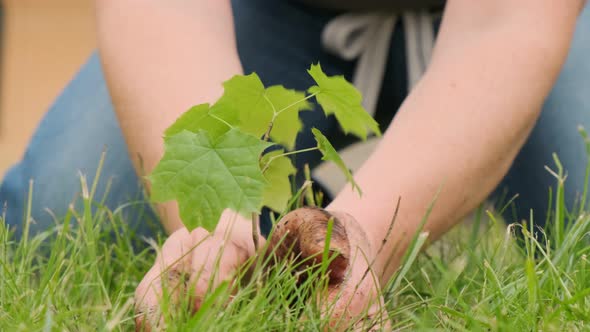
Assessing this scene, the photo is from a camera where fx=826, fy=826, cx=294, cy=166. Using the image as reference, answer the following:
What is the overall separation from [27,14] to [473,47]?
440 cm

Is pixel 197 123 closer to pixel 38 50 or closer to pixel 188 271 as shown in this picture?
pixel 188 271

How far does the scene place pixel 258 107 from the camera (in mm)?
700

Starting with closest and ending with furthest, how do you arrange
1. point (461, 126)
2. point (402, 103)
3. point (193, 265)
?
point (193, 265) < point (461, 126) < point (402, 103)

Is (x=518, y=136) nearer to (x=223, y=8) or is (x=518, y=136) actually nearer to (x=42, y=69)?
(x=223, y=8)

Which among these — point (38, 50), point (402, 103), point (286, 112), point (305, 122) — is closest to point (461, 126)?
point (402, 103)

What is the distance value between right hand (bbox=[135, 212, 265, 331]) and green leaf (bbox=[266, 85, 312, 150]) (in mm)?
82

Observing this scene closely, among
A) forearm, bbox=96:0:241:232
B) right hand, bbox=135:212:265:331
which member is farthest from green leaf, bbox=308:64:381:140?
forearm, bbox=96:0:241:232

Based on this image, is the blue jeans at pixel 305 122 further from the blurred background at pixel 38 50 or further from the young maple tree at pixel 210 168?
the blurred background at pixel 38 50

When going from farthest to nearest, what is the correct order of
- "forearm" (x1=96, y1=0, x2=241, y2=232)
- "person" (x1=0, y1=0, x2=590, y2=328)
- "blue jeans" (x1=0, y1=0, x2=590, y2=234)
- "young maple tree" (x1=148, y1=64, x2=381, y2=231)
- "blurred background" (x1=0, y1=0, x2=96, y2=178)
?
"blurred background" (x1=0, y1=0, x2=96, y2=178) < "blue jeans" (x1=0, y1=0, x2=590, y2=234) < "forearm" (x1=96, y1=0, x2=241, y2=232) < "person" (x1=0, y1=0, x2=590, y2=328) < "young maple tree" (x1=148, y1=64, x2=381, y2=231)

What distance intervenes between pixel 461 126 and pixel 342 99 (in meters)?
0.25

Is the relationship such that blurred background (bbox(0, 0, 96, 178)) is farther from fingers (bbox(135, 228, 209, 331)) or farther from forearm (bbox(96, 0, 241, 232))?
fingers (bbox(135, 228, 209, 331))

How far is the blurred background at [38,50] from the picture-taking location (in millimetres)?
4699

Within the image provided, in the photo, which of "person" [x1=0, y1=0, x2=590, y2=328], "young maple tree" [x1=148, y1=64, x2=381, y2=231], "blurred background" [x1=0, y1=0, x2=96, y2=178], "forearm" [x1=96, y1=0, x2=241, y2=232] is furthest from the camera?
"blurred background" [x1=0, y1=0, x2=96, y2=178]

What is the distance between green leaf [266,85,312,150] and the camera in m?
0.70
